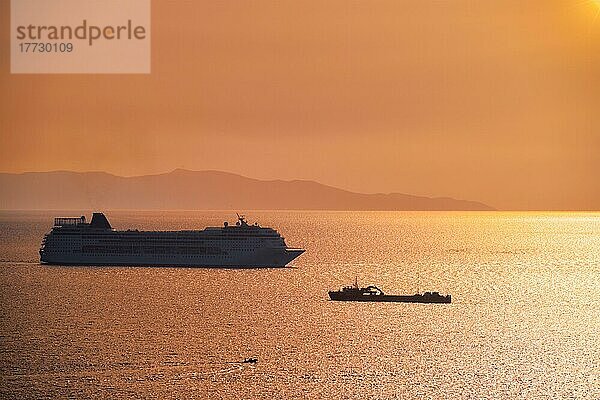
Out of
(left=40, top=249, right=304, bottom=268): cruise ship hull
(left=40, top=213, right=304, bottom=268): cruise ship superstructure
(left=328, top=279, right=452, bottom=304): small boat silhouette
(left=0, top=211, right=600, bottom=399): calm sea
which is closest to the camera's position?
Result: (left=0, top=211, right=600, bottom=399): calm sea

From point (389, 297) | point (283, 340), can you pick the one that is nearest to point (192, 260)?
point (389, 297)

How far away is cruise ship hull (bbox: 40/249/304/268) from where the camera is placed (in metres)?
165

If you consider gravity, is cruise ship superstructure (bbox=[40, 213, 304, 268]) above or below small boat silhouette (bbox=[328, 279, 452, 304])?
above

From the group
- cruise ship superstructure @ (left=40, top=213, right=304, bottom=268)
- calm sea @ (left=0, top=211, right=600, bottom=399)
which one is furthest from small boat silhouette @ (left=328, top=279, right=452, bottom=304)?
cruise ship superstructure @ (left=40, top=213, right=304, bottom=268)

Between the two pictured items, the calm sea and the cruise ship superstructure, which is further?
the cruise ship superstructure

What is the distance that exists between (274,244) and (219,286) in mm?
27084

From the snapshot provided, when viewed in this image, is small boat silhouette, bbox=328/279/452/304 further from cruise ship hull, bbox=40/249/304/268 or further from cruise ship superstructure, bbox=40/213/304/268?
cruise ship superstructure, bbox=40/213/304/268

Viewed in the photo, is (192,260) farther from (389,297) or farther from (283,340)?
(283,340)

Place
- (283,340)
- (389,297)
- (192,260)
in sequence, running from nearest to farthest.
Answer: (283,340)
(389,297)
(192,260)

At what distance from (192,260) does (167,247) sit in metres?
5.19

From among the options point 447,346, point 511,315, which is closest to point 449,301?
point 511,315

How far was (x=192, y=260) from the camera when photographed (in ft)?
551

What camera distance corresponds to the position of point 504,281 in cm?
16212

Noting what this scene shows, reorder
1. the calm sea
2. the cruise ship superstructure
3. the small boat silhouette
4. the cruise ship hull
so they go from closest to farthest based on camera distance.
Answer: the calm sea, the small boat silhouette, the cruise ship superstructure, the cruise ship hull
